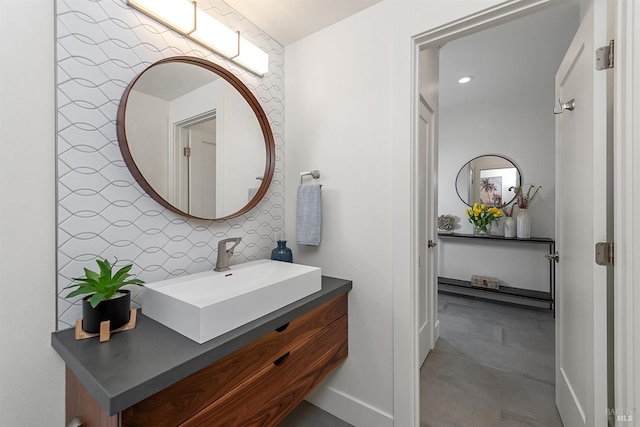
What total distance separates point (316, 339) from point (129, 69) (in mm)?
1457

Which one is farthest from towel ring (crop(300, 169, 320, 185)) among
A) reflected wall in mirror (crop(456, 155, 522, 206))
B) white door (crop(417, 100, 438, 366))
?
reflected wall in mirror (crop(456, 155, 522, 206))

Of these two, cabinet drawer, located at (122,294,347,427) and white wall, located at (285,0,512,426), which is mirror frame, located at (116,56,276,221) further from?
cabinet drawer, located at (122,294,347,427)

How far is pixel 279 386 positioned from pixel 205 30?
1.67 meters

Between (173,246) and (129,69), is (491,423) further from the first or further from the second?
(129,69)

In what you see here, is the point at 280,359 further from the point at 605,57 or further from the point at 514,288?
the point at 514,288

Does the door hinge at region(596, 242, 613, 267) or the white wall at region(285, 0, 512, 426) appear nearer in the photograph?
the door hinge at region(596, 242, 613, 267)

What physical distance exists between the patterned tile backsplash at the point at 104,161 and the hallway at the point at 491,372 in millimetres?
1747

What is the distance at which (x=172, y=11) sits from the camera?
1.17 metres

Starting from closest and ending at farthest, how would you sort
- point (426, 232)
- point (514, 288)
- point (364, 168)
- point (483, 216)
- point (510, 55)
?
point (364, 168) → point (426, 232) → point (510, 55) → point (514, 288) → point (483, 216)

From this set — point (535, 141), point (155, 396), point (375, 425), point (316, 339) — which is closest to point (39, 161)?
point (155, 396)

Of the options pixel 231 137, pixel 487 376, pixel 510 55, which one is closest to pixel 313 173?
pixel 231 137

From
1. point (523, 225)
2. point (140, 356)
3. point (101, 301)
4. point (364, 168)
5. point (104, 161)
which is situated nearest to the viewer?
point (140, 356)

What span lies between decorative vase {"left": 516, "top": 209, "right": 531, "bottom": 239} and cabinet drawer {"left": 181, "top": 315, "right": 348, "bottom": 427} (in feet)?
9.23

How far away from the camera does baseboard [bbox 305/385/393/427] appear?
143cm
